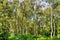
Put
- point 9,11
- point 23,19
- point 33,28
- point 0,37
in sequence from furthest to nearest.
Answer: point 33,28, point 23,19, point 9,11, point 0,37

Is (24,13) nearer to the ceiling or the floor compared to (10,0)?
nearer to the floor

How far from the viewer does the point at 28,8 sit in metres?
40.8

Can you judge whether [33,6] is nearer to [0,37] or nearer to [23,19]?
[23,19]

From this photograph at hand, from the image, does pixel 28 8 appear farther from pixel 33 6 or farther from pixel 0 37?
pixel 0 37

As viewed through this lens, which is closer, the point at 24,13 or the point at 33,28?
the point at 24,13

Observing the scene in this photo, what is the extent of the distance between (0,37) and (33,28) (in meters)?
26.0

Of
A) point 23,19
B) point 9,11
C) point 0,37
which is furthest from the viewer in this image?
point 23,19

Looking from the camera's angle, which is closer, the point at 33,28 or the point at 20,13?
the point at 20,13

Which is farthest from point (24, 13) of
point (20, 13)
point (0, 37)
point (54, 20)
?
point (0, 37)

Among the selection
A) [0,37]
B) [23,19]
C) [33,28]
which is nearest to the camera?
[0,37]

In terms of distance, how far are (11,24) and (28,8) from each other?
19.5 feet

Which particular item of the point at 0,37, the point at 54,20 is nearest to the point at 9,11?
the point at 54,20

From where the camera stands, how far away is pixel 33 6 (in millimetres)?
39844

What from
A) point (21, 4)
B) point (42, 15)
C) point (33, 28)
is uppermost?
point (21, 4)
